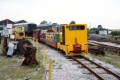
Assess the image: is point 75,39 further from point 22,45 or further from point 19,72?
point 19,72

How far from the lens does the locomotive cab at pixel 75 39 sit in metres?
21.6

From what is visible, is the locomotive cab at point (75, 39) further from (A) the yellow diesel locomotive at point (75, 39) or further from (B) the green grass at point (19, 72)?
(B) the green grass at point (19, 72)

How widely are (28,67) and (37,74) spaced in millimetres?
2265

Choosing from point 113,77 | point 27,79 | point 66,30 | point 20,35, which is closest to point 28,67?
point 27,79

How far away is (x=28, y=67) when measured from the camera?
16.1 meters

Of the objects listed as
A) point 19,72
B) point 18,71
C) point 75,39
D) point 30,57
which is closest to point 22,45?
point 75,39

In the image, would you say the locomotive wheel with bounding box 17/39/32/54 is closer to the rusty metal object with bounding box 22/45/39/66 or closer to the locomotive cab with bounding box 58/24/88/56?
the locomotive cab with bounding box 58/24/88/56

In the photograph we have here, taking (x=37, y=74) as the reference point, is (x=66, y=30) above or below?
above

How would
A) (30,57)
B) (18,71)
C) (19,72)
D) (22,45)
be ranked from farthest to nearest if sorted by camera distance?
(22,45) → (30,57) → (18,71) → (19,72)

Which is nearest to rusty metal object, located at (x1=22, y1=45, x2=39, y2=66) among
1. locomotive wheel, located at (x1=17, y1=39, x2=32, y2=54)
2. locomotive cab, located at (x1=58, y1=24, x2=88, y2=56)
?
locomotive cab, located at (x1=58, y1=24, x2=88, y2=56)

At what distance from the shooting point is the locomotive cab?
21.6 meters

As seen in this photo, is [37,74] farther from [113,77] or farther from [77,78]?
[113,77]

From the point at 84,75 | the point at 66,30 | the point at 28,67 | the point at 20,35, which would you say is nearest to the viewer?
the point at 84,75

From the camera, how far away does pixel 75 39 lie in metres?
21.8
